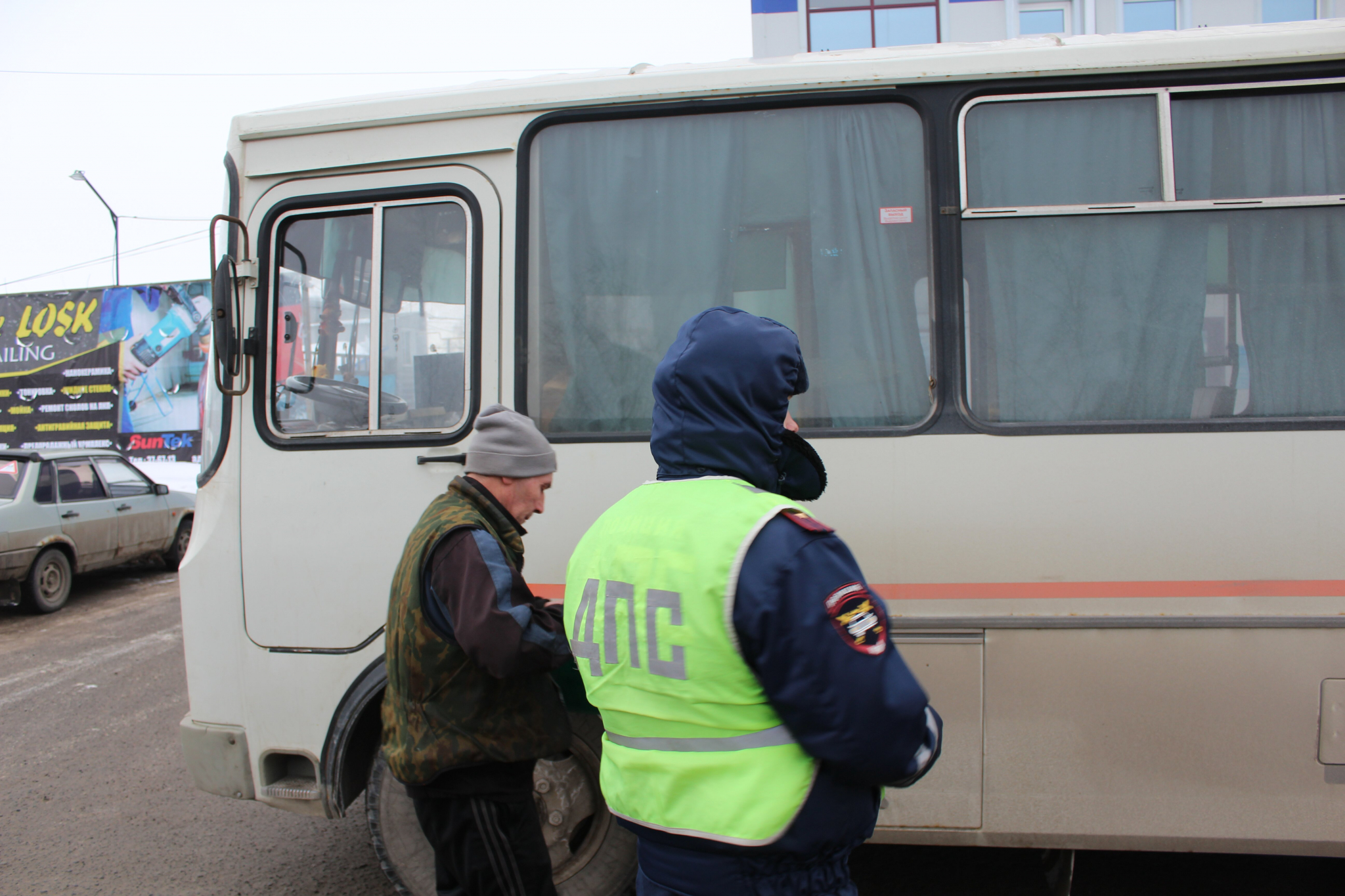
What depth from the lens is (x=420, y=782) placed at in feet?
7.20

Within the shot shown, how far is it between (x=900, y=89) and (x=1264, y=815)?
262cm

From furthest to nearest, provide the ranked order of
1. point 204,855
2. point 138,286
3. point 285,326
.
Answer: point 138,286 < point 204,855 < point 285,326

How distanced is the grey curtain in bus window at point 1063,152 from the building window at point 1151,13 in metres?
8.43

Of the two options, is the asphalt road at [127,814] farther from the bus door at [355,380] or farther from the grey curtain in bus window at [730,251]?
the grey curtain in bus window at [730,251]

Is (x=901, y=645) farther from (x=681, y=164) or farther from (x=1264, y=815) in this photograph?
(x=681, y=164)

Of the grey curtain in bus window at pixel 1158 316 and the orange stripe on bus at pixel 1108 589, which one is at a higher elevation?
the grey curtain in bus window at pixel 1158 316

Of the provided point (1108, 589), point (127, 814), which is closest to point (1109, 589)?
point (1108, 589)

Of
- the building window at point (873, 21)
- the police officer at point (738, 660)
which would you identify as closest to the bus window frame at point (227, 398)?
the police officer at point (738, 660)

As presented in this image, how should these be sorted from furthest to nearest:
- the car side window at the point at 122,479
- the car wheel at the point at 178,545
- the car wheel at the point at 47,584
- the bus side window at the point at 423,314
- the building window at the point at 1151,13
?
the car wheel at the point at 178,545, the car side window at the point at 122,479, the building window at the point at 1151,13, the car wheel at the point at 47,584, the bus side window at the point at 423,314

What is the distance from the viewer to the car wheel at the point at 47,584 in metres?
8.98

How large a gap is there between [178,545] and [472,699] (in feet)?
38.1

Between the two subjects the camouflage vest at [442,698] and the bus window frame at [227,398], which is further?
the bus window frame at [227,398]

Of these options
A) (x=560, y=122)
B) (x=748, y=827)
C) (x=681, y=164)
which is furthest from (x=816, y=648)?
(x=560, y=122)

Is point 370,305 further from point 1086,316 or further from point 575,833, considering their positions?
point 1086,316
